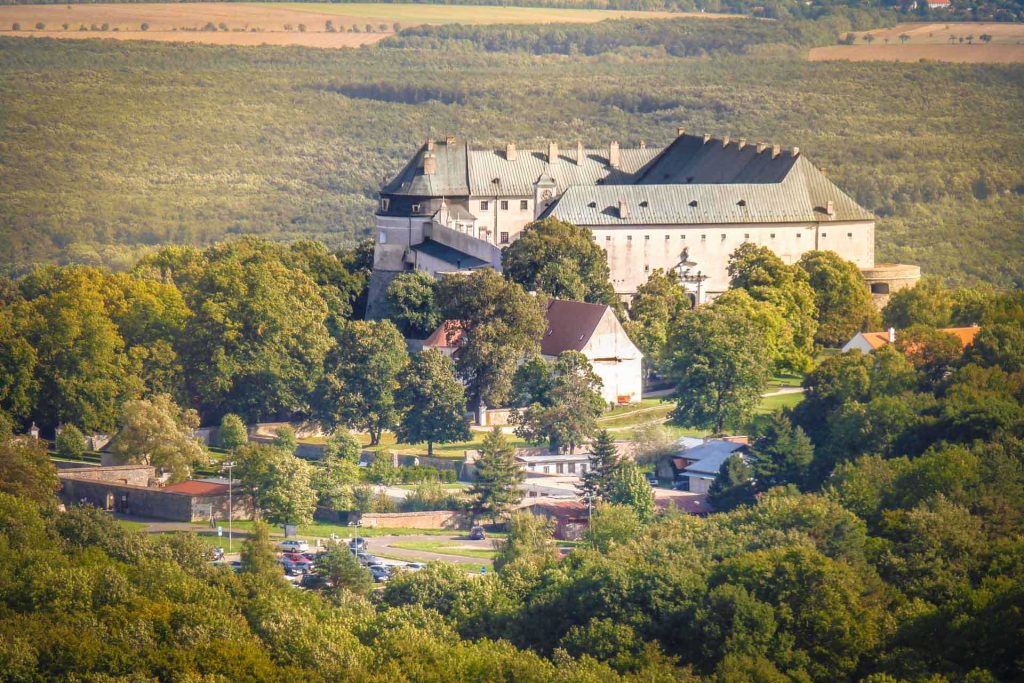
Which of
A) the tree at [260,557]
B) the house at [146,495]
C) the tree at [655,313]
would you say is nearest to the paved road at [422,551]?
the house at [146,495]

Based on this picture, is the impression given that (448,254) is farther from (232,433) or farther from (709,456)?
(709,456)

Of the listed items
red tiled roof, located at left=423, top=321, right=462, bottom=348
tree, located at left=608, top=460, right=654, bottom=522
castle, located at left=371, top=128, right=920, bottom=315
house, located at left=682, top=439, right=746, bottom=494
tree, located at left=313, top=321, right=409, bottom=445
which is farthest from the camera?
castle, located at left=371, top=128, right=920, bottom=315

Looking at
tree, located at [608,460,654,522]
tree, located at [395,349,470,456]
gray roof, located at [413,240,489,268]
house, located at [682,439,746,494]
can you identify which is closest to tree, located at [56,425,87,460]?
tree, located at [395,349,470,456]

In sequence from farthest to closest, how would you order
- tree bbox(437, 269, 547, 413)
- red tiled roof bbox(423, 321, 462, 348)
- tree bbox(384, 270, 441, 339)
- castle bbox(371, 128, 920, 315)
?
castle bbox(371, 128, 920, 315)
tree bbox(384, 270, 441, 339)
red tiled roof bbox(423, 321, 462, 348)
tree bbox(437, 269, 547, 413)

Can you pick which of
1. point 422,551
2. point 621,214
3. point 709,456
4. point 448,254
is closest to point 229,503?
point 422,551

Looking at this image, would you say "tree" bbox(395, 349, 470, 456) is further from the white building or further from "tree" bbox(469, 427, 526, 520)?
the white building

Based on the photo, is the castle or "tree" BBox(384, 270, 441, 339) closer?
"tree" BBox(384, 270, 441, 339)
